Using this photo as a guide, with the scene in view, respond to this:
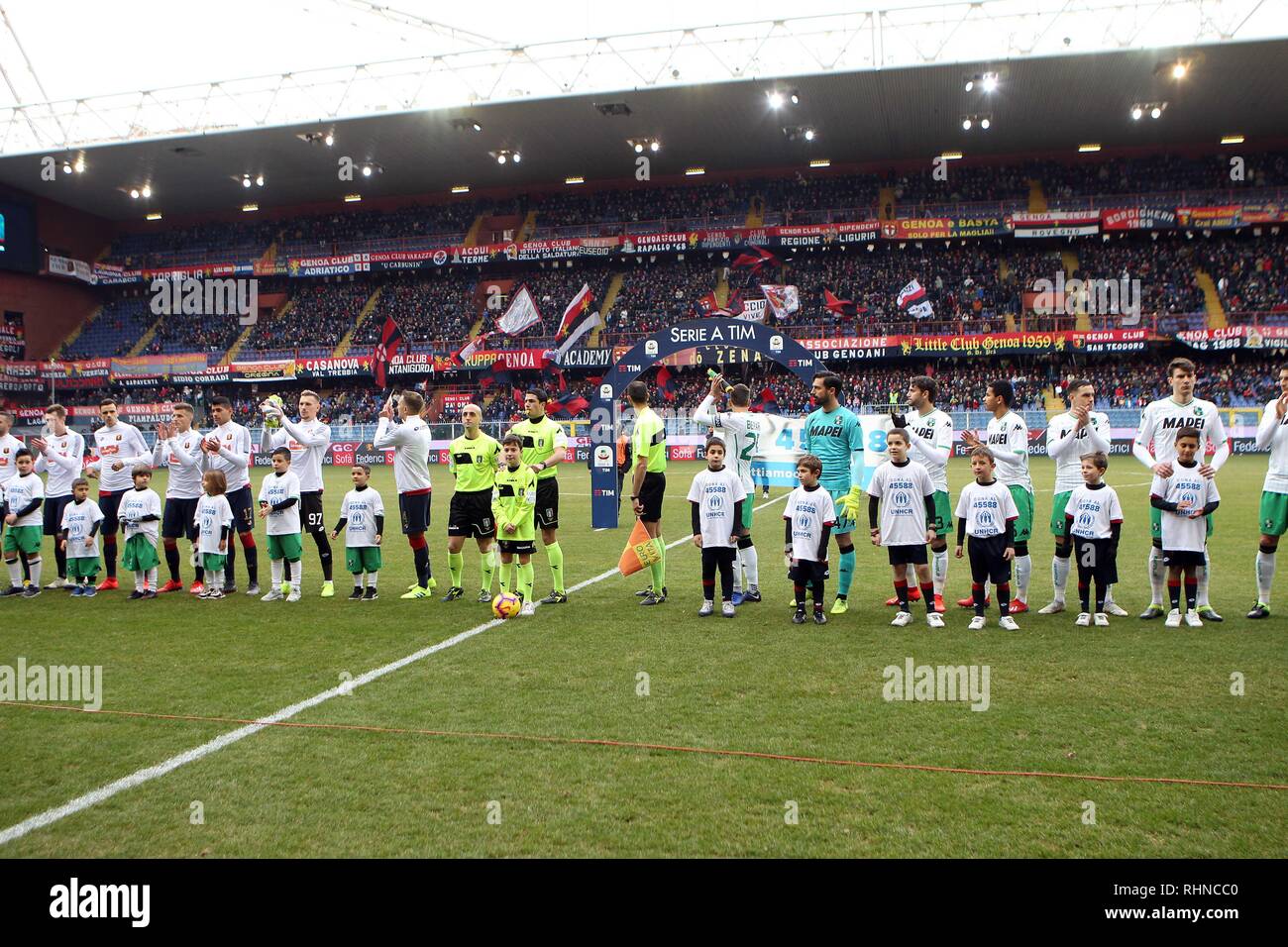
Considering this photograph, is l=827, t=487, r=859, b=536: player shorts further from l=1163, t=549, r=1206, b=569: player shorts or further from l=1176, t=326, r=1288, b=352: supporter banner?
l=1176, t=326, r=1288, b=352: supporter banner

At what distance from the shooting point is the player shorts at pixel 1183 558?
28.0 feet

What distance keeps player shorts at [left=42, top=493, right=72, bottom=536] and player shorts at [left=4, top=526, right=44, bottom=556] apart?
38 centimetres

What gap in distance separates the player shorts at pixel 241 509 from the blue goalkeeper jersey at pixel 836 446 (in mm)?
6690

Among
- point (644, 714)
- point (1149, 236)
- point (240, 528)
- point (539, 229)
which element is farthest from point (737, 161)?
point (644, 714)

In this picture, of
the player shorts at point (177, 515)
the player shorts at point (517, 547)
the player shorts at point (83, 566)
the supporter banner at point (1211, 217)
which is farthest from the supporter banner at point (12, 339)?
the supporter banner at point (1211, 217)

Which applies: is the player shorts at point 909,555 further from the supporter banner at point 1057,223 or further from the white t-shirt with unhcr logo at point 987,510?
the supporter banner at point 1057,223

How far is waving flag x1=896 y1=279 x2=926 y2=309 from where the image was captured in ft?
143

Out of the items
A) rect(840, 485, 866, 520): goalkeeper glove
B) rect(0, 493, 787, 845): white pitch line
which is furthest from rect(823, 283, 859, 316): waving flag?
rect(0, 493, 787, 845): white pitch line

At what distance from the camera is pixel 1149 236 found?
1774 inches

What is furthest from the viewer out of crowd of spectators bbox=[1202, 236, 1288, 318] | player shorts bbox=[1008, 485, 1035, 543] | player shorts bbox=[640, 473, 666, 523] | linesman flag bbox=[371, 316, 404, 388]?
linesman flag bbox=[371, 316, 404, 388]

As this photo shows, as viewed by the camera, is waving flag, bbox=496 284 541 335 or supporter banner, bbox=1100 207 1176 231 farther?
waving flag, bbox=496 284 541 335

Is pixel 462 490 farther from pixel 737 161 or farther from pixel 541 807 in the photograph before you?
pixel 737 161
